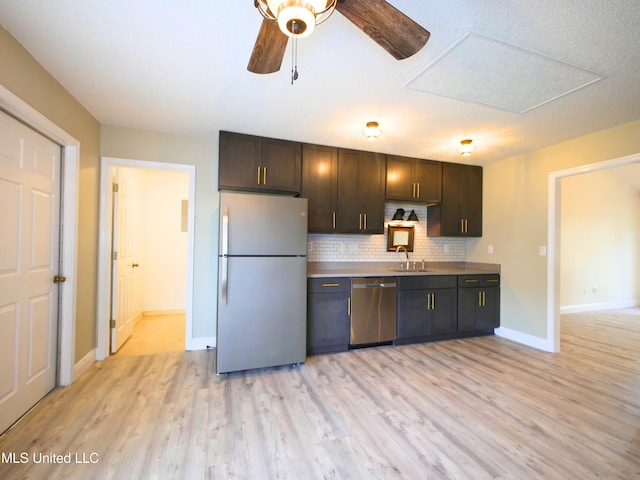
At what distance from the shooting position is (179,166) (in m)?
3.09

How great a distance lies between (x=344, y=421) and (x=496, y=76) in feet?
8.44

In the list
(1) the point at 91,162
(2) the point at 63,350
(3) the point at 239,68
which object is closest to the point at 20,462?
(2) the point at 63,350

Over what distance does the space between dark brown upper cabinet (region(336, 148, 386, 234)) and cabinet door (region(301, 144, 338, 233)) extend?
0.08 metres

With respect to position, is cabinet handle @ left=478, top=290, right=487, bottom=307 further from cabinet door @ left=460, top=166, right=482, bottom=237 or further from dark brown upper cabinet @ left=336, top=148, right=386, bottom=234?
dark brown upper cabinet @ left=336, top=148, right=386, bottom=234

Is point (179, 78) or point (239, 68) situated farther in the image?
point (179, 78)

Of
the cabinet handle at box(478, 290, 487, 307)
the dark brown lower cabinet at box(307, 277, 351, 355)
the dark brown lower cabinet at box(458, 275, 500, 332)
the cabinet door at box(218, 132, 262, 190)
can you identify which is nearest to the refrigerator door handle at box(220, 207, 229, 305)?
the cabinet door at box(218, 132, 262, 190)

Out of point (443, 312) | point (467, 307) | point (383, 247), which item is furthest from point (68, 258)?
point (467, 307)

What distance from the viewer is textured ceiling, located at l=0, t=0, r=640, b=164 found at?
1433 millimetres

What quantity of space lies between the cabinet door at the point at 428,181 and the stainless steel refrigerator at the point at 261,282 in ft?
6.20

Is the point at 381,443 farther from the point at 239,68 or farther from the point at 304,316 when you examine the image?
the point at 239,68

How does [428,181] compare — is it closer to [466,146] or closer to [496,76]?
[466,146]

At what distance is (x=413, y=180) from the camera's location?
12.4ft

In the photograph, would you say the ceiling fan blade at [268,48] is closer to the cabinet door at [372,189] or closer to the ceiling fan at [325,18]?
the ceiling fan at [325,18]

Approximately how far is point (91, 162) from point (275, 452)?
2.94 meters
